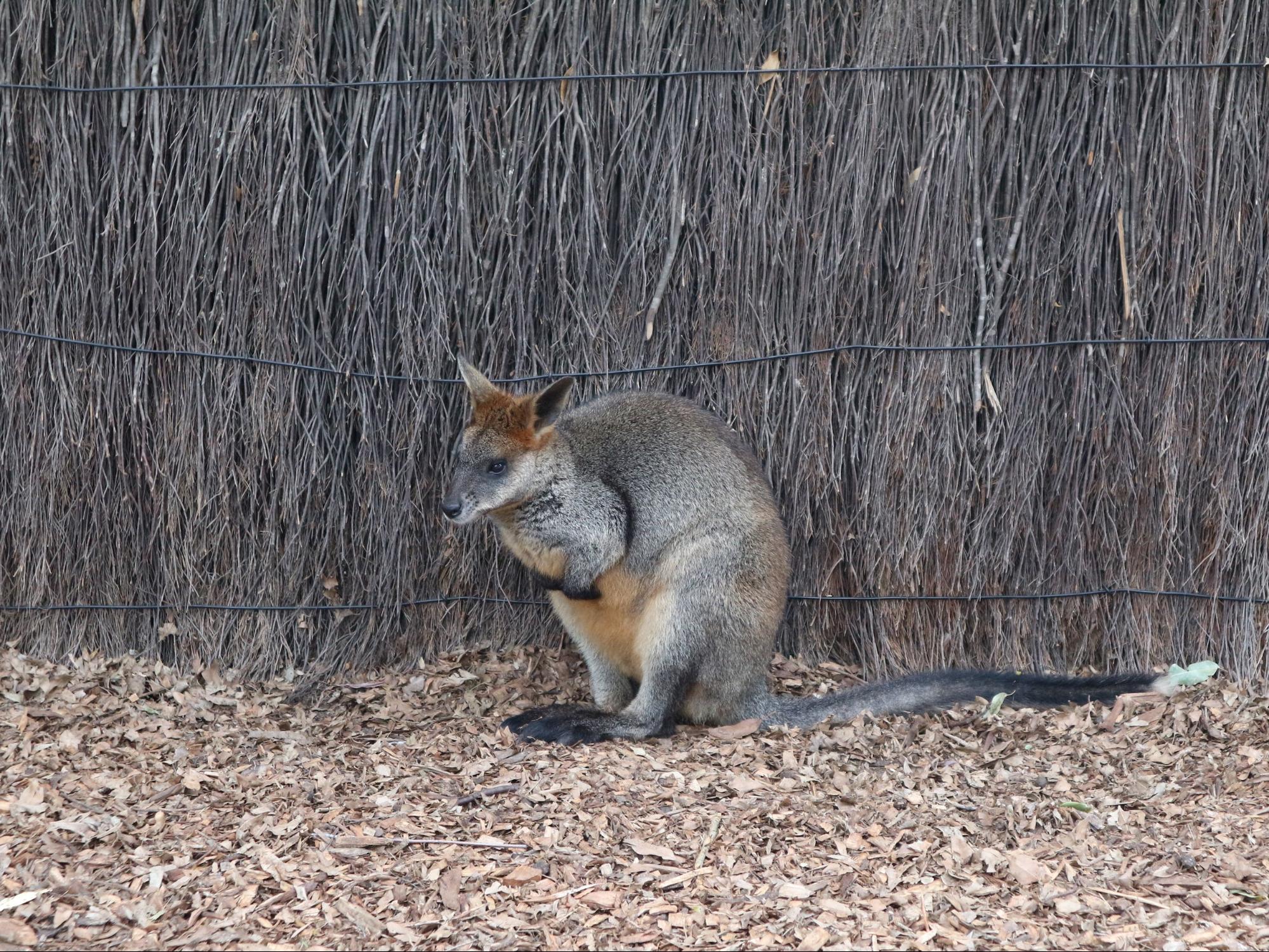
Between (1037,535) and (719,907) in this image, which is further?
(1037,535)

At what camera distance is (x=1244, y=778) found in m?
5.23

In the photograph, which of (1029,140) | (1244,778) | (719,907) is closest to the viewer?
(719,907)

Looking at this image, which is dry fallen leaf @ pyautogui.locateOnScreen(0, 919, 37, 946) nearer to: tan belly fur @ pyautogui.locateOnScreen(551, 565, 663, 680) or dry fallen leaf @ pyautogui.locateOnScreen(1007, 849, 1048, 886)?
tan belly fur @ pyautogui.locateOnScreen(551, 565, 663, 680)

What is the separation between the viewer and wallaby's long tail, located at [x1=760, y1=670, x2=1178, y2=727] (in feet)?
18.7

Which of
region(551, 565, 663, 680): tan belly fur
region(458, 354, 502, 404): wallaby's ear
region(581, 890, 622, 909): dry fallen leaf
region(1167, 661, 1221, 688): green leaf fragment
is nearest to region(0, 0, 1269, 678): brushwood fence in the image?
region(1167, 661, 1221, 688): green leaf fragment

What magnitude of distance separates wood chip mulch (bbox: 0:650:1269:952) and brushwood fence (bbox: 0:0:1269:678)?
651mm

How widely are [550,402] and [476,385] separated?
→ 14.8 inches

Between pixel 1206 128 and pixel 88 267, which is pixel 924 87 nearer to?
pixel 1206 128

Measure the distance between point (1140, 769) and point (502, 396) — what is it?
327 centimetres

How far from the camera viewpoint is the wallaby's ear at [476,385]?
5.61 metres

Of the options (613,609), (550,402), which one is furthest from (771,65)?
(613,609)

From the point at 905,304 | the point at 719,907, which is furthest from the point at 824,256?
the point at 719,907

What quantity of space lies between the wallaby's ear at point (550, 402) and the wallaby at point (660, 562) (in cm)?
1

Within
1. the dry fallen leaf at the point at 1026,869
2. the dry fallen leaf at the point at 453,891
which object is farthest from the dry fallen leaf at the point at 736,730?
the dry fallen leaf at the point at 453,891
